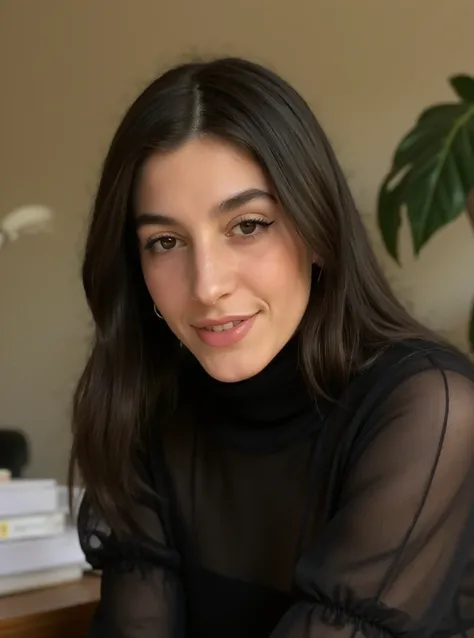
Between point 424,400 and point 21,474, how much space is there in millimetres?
1099

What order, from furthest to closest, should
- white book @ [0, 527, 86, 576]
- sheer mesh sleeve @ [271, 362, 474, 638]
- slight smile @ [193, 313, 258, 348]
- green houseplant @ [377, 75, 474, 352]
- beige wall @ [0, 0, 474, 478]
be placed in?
beige wall @ [0, 0, 474, 478]
white book @ [0, 527, 86, 576]
green houseplant @ [377, 75, 474, 352]
slight smile @ [193, 313, 258, 348]
sheer mesh sleeve @ [271, 362, 474, 638]

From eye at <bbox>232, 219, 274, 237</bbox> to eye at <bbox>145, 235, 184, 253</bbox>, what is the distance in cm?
7

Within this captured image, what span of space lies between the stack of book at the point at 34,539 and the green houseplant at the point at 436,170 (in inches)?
24.8

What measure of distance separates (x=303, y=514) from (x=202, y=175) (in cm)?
37

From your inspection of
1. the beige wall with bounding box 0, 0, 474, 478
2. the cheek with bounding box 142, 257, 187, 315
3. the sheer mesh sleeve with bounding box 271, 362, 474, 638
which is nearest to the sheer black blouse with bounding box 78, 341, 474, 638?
the sheer mesh sleeve with bounding box 271, 362, 474, 638

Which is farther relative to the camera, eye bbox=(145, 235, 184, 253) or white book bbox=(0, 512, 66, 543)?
white book bbox=(0, 512, 66, 543)

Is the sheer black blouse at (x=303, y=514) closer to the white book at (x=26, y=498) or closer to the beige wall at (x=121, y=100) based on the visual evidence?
the white book at (x=26, y=498)

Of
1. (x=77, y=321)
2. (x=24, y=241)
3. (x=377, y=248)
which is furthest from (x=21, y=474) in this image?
(x=377, y=248)

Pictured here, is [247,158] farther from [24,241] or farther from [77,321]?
[24,241]

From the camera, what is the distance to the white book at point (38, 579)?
1.22 meters

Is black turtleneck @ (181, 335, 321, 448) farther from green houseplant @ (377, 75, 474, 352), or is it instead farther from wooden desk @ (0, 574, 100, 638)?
wooden desk @ (0, 574, 100, 638)

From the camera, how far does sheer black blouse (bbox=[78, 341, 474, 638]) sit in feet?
2.67

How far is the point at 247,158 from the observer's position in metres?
0.88

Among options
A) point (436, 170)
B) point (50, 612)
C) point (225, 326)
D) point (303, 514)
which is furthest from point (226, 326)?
point (50, 612)
